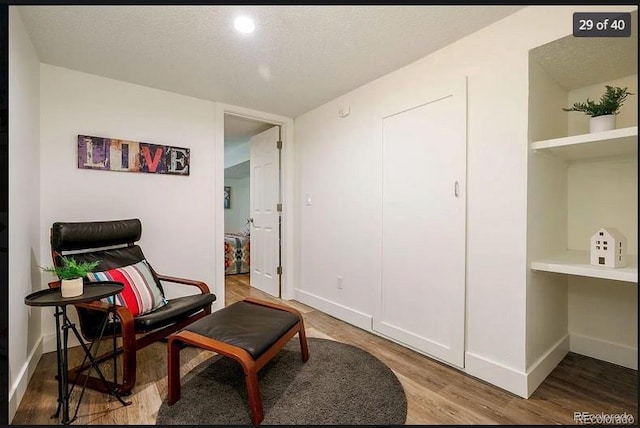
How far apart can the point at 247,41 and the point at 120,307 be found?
5.97ft

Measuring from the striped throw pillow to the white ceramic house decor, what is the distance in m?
2.71

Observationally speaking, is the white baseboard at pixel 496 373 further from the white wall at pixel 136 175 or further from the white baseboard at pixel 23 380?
the white baseboard at pixel 23 380

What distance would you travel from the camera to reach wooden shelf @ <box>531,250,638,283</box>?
1.45 meters

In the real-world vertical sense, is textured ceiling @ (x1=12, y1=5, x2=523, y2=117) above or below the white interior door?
above

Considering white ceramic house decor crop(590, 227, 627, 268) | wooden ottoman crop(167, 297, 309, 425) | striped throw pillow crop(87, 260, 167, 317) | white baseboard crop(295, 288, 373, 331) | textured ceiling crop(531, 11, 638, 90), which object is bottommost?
white baseboard crop(295, 288, 373, 331)

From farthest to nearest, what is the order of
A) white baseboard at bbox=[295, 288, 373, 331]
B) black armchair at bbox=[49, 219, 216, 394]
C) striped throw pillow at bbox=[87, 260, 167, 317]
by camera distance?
1. white baseboard at bbox=[295, 288, 373, 331]
2. striped throw pillow at bbox=[87, 260, 167, 317]
3. black armchair at bbox=[49, 219, 216, 394]

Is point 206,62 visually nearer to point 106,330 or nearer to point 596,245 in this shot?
point 106,330

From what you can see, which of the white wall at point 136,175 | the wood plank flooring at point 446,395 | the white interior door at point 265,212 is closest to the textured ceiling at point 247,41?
the white wall at point 136,175

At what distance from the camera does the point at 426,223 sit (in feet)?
7.09

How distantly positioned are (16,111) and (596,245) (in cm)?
321

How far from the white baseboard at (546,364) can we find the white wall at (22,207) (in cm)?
277

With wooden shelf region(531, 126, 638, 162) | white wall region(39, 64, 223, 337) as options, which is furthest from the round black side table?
wooden shelf region(531, 126, 638, 162)

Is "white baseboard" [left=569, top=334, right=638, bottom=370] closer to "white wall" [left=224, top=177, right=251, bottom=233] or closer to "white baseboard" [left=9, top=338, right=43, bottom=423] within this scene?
"white baseboard" [left=9, top=338, right=43, bottom=423]

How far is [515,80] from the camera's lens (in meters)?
1.71
